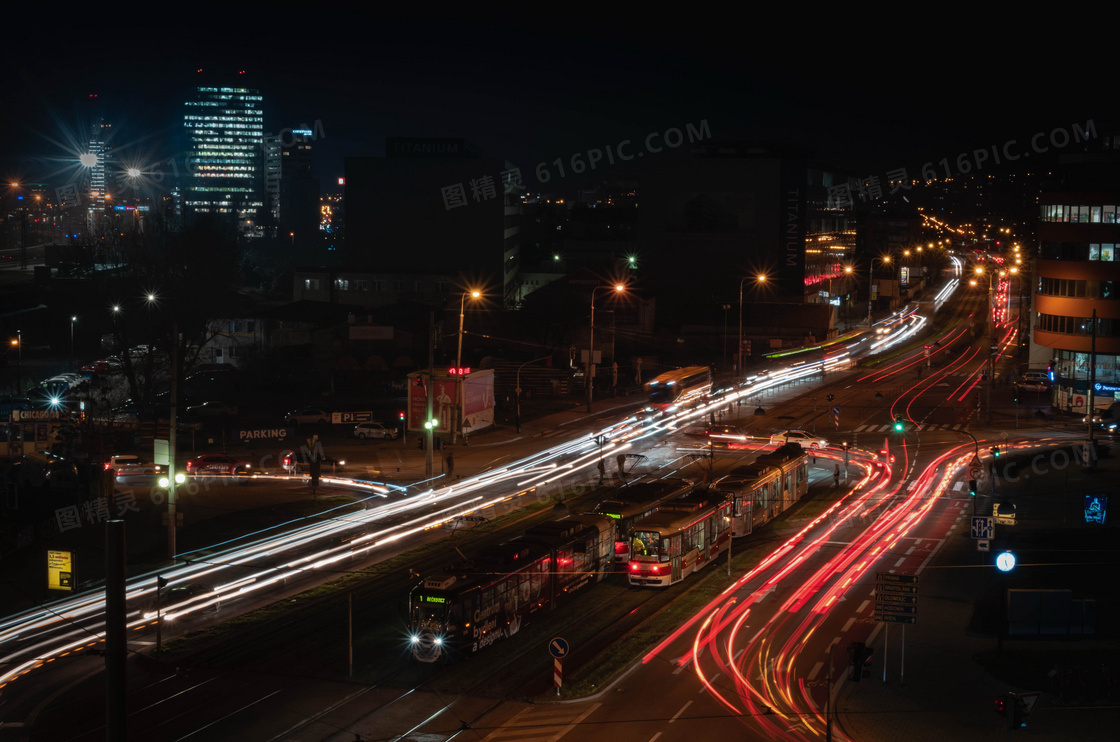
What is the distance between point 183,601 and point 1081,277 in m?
58.4

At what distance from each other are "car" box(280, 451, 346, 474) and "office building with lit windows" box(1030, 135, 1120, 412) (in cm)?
4378

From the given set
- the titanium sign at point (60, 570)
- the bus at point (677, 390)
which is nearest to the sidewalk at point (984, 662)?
the titanium sign at point (60, 570)

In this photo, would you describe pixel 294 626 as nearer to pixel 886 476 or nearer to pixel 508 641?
pixel 508 641

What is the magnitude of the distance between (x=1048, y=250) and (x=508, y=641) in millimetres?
55659

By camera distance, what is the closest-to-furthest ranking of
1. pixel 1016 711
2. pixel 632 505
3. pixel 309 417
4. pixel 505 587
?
pixel 1016 711
pixel 505 587
pixel 632 505
pixel 309 417

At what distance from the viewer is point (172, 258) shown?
85625 mm

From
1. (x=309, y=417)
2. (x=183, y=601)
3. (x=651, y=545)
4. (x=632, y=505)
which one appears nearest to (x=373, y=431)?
(x=309, y=417)

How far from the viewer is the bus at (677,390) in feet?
201

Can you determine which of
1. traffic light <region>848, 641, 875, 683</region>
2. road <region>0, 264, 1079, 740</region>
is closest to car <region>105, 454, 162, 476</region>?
road <region>0, 264, 1079, 740</region>

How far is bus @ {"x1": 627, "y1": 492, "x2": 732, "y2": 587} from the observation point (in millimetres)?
29594

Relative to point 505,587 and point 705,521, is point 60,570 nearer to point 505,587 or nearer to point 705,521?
point 505,587

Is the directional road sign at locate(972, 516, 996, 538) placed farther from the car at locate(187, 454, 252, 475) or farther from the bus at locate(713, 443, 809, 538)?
the car at locate(187, 454, 252, 475)

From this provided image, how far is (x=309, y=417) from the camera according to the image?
5712 centimetres

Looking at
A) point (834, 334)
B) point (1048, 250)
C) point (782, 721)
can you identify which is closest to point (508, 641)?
point (782, 721)
